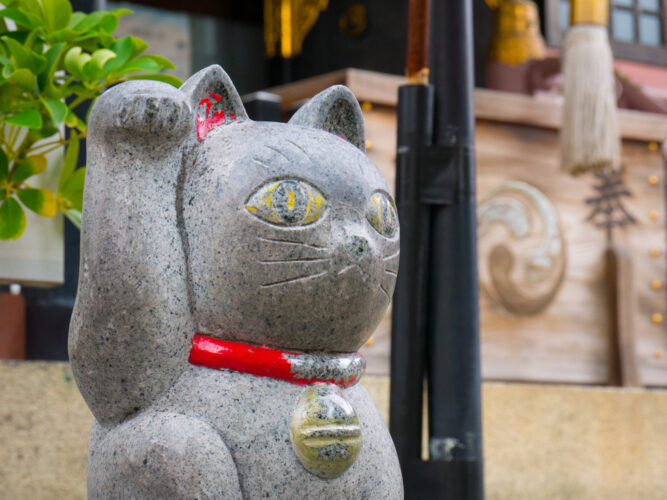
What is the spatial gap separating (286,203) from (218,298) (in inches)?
7.5

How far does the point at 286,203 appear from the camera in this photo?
146cm

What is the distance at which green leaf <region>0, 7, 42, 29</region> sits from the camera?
6.10 feet

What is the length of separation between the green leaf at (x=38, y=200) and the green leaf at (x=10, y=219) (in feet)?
0.09

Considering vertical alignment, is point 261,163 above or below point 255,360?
above

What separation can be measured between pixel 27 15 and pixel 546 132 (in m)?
2.29

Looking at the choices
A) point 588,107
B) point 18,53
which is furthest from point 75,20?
point 588,107

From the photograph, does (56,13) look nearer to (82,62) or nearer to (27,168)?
(82,62)

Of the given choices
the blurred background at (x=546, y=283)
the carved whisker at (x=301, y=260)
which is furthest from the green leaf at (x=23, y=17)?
the carved whisker at (x=301, y=260)

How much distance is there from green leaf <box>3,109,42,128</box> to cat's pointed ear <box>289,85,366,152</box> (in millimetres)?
521

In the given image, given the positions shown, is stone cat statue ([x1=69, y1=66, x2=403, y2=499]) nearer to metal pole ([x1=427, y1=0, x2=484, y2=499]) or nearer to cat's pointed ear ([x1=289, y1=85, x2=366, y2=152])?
cat's pointed ear ([x1=289, y1=85, x2=366, y2=152])

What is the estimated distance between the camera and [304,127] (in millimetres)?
1586

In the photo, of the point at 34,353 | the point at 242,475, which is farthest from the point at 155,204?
the point at 34,353

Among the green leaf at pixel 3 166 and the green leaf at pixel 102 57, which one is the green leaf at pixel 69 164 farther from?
the green leaf at pixel 102 57

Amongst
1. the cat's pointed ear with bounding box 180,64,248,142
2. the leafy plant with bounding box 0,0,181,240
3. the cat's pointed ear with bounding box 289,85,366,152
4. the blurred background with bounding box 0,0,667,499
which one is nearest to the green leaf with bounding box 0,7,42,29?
the leafy plant with bounding box 0,0,181,240
